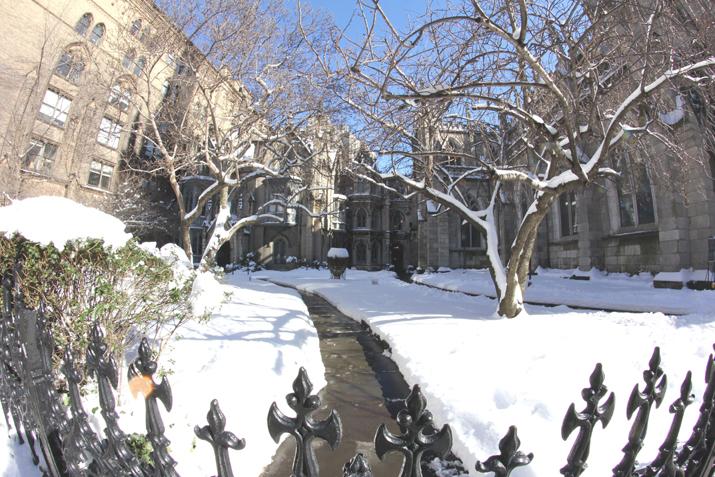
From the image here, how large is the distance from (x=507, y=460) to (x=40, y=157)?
966 inches

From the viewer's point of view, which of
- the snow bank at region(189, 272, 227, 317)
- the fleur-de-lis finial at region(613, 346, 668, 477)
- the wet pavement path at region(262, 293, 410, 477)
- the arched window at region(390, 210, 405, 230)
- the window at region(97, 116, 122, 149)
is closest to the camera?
the fleur-de-lis finial at region(613, 346, 668, 477)

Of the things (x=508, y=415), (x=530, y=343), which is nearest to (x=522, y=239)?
(x=530, y=343)

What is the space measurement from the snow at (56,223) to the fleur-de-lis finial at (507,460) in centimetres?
410

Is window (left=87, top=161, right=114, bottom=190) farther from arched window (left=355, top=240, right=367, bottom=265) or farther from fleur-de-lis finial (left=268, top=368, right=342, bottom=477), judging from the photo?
fleur-de-lis finial (left=268, top=368, right=342, bottom=477)

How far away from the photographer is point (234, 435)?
1.14 meters

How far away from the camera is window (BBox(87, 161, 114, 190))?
27.5 metres

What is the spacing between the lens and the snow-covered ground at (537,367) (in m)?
3.46

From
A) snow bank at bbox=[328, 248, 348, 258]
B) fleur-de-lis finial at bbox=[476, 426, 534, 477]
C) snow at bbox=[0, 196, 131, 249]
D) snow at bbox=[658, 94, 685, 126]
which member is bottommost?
fleur-de-lis finial at bbox=[476, 426, 534, 477]

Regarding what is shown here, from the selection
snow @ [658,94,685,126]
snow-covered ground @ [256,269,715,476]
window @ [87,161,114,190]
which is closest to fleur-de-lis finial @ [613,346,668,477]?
snow-covered ground @ [256,269,715,476]

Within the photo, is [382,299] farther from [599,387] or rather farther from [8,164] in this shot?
[8,164]

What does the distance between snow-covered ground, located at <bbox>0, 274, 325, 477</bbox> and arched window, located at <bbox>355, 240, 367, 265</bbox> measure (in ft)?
130

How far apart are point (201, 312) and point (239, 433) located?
2.01 meters

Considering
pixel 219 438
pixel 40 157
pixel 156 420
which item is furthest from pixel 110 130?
pixel 219 438

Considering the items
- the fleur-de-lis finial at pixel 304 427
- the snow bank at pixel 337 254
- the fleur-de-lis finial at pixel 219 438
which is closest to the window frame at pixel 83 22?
the snow bank at pixel 337 254
